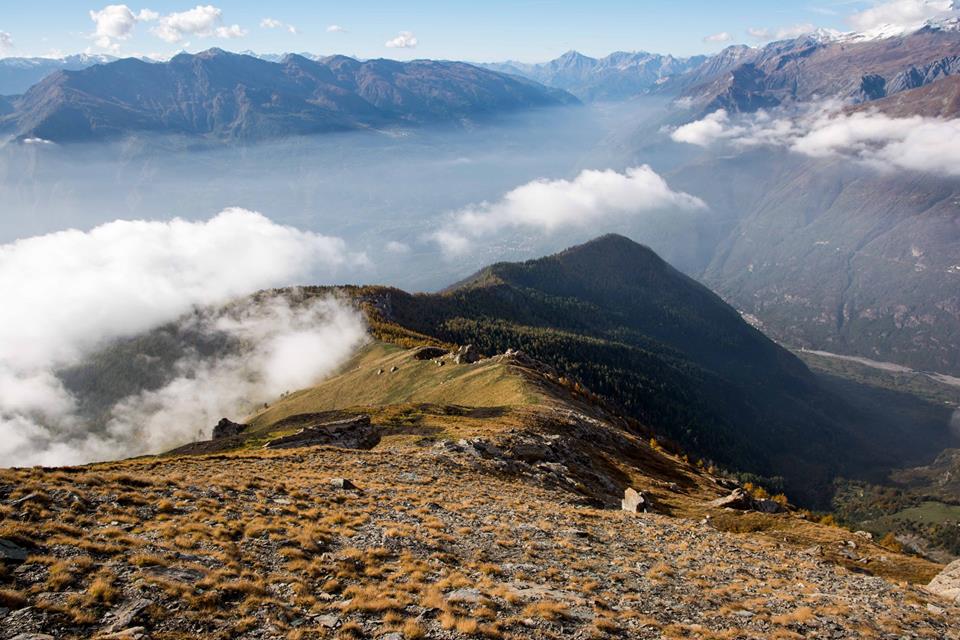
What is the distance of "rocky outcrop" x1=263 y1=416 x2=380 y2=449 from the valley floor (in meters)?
20.7

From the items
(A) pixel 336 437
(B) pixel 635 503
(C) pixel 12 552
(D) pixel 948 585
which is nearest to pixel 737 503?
(B) pixel 635 503

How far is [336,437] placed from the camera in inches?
2361

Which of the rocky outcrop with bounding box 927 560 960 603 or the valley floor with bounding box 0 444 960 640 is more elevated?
the valley floor with bounding box 0 444 960 640

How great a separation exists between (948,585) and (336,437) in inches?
2025

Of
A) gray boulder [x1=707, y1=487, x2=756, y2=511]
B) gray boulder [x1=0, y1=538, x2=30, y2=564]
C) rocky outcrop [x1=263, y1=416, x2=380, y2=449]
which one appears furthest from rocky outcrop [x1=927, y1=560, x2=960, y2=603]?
rocky outcrop [x1=263, y1=416, x2=380, y2=449]

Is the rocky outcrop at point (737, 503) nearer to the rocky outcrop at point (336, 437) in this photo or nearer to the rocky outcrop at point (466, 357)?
the rocky outcrop at point (336, 437)

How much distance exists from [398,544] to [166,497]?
43.6 feet

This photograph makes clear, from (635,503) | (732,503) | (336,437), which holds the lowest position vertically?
(732,503)

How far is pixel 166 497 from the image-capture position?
29.7 m

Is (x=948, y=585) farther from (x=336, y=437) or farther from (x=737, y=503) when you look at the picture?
(x=336, y=437)

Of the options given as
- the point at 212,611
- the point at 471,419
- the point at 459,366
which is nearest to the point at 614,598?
the point at 212,611

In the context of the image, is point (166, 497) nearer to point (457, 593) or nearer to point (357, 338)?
point (457, 593)

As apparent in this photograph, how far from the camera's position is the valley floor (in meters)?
19.0

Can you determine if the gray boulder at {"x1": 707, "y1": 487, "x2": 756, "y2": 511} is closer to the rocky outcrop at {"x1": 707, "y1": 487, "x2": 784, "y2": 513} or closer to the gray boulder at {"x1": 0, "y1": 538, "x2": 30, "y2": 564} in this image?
the rocky outcrop at {"x1": 707, "y1": 487, "x2": 784, "y2": 513}
